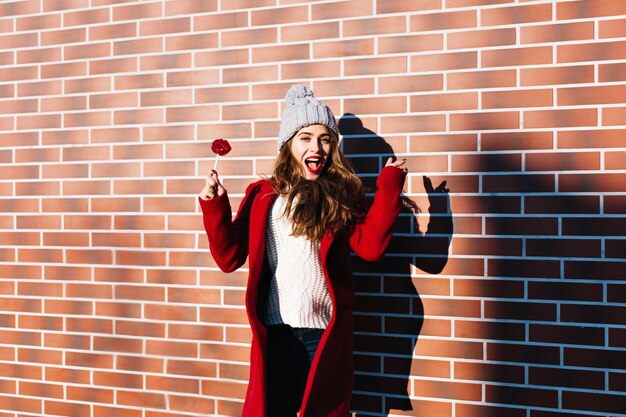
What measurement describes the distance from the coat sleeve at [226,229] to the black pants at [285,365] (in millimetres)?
359

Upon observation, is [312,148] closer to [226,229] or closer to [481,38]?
[226,229]

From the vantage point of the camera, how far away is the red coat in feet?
7.53

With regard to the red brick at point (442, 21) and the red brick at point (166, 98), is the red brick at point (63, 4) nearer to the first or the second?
the red brick at point (166, 98)

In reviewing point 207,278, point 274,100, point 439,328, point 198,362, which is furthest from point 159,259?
point 439,328

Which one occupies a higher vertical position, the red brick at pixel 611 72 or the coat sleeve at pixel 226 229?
the red brick at pixel 611 72

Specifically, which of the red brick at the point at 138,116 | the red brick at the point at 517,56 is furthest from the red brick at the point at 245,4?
the red brick at the point at 517,56

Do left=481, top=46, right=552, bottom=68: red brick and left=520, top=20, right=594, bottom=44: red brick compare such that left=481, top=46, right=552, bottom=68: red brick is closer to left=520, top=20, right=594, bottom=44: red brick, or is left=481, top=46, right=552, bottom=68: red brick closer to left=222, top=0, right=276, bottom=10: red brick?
left=520, top=20, right=594, bottom=44: red brick

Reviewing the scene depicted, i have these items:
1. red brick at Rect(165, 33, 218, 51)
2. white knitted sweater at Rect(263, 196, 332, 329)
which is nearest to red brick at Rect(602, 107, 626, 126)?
white knitted sweater at Rect(263, 196, 332, 329)

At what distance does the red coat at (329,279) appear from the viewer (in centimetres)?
229

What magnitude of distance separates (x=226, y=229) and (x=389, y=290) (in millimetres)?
900

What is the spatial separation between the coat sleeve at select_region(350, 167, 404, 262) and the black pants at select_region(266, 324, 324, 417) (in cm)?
46

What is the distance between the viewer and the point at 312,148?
2449 mm

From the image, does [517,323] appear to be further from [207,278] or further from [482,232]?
[207,278]

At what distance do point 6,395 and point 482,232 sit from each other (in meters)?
2.91
